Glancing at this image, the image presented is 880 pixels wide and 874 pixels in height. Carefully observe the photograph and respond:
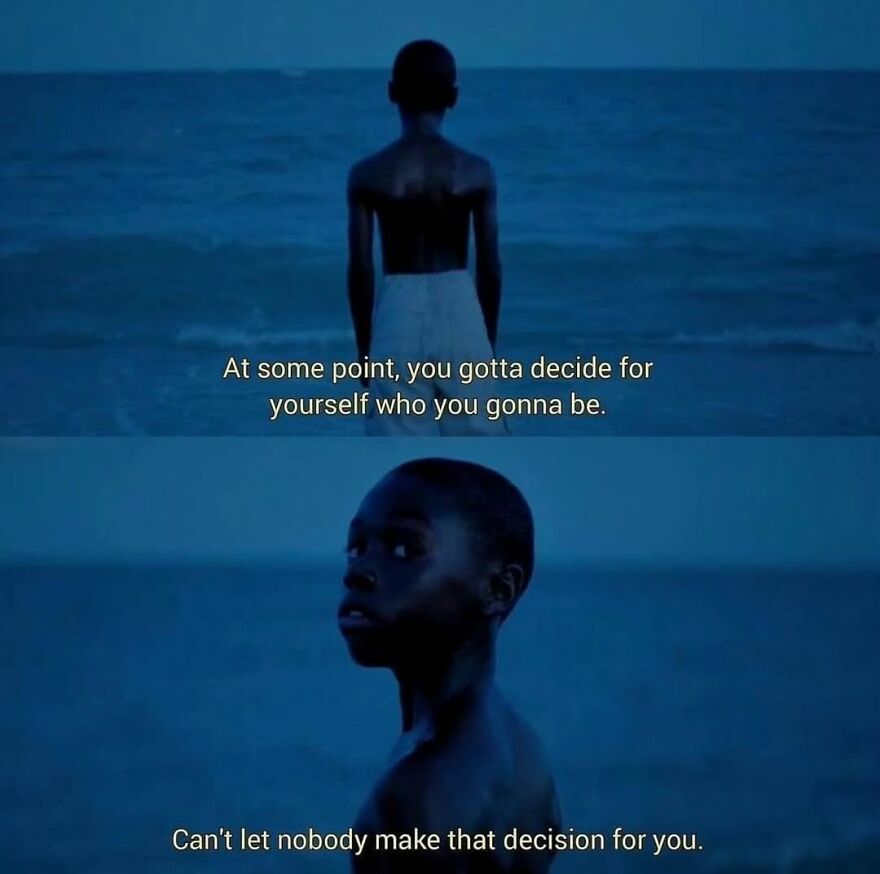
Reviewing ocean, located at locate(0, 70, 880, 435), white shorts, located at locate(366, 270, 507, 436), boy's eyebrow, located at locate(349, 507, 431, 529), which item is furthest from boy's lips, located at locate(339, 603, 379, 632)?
ocean, located at locate(0, 70, 880, 435)

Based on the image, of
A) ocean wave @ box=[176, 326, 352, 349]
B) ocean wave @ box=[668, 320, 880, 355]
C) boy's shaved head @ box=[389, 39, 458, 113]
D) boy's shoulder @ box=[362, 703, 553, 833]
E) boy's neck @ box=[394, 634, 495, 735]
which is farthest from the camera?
ocean wave @ box=[176, 326, 352, 349]

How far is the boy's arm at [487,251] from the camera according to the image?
3686mm

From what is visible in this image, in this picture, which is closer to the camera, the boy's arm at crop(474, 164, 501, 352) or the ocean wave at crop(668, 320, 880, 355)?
the boy's arm at crop(474, 164, 501, 352)

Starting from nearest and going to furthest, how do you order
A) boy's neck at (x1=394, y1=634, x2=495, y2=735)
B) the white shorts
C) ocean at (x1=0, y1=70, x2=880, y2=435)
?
boy's neck at (x1=394, y1=634, x2=495, y2=735), the white shorts, ocean at (x1=0, y1=70, x2=880, y2=435)

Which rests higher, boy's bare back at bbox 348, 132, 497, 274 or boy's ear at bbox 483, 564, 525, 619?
boy's bare back at bbox 348, 132, 497, 274

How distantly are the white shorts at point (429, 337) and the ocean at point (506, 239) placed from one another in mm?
510

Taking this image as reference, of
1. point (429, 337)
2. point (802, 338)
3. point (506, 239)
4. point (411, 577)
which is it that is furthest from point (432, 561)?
point (506, 239)

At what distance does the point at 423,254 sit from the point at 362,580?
1.04m

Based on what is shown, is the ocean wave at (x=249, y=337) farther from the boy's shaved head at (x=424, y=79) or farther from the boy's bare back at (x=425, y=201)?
the boy's shaved head at (x=424, y=79)

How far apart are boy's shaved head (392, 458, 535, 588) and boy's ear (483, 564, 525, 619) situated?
0.5 inches

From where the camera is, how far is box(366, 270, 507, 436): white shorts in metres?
3.67

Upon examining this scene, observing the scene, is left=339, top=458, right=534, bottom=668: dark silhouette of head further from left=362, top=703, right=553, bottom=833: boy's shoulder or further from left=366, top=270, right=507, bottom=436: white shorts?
left=366, top=270, right=507, bottom=436: white shorts

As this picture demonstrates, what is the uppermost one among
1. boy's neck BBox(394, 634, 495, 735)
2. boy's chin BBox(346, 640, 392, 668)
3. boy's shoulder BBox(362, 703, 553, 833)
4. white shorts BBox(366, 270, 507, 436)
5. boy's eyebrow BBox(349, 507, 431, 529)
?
white shorts BBox(366, 270, 507, 436)

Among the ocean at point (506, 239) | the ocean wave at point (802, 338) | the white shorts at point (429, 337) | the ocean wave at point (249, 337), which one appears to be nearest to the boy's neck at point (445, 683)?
the white shorts at point (429, 337)
